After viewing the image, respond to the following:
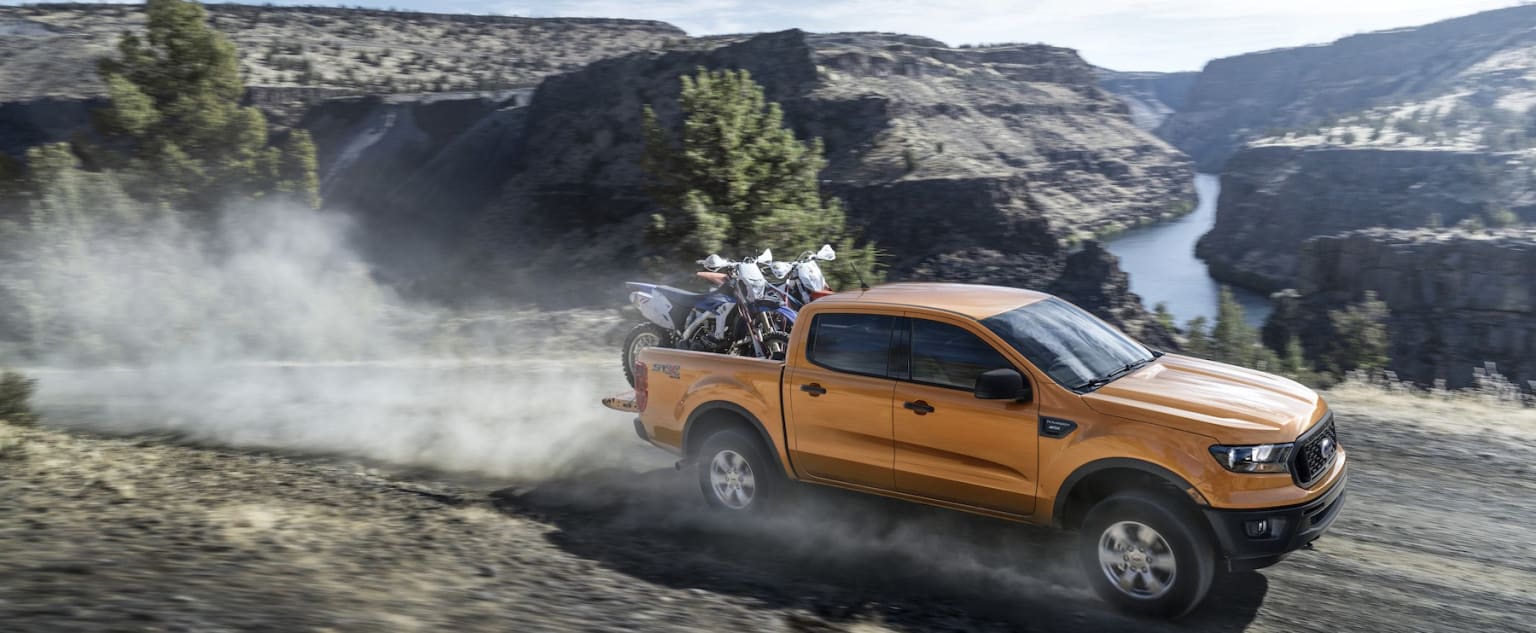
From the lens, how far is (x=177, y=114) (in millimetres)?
29641

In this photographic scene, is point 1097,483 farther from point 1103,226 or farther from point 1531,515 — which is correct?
point 1103,226

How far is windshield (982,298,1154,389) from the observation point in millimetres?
5699

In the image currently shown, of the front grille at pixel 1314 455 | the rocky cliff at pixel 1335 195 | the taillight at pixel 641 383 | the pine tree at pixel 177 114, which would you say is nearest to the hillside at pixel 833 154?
the rocky cliff at pixel 1335 195

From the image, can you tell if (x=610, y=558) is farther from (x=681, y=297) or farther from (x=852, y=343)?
(x=681, y=297)

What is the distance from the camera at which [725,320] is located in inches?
398

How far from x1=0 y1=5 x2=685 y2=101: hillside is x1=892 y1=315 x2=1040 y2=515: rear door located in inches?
3459

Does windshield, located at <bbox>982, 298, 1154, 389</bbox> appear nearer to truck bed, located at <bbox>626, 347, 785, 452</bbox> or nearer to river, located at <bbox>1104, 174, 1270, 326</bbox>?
truck bed, located at <bbox>626, 347, 785, 452</bbox>

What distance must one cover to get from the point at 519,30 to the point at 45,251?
9446 centimetres

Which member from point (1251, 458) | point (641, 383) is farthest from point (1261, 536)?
point (641, 383)

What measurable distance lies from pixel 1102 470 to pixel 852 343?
5.94 ft

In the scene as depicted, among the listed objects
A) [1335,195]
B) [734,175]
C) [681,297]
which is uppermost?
[734,175]

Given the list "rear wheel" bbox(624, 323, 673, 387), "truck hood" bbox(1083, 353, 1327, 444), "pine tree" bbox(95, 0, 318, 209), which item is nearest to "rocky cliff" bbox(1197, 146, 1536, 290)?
"pine tree" bbox(95, 0, 318, 209)

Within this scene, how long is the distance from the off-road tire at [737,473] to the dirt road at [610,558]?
8.4 inches

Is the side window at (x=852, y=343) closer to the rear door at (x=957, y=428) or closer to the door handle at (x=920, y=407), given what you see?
the rear door at (x=957, y=428)
